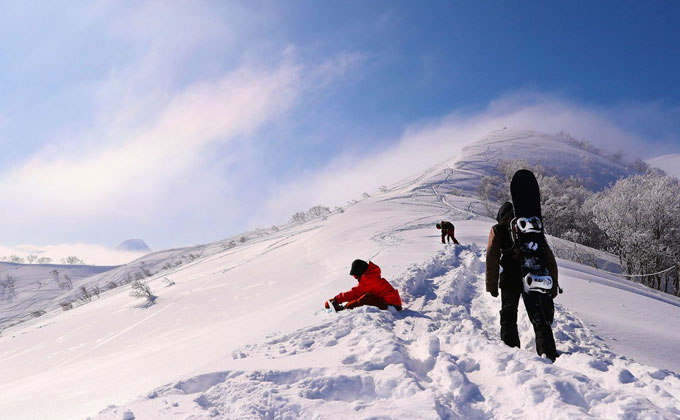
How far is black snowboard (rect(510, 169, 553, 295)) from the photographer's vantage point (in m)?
4.11

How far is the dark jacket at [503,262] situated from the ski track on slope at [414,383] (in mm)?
819

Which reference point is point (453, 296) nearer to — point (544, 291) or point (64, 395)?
point (544, 291)

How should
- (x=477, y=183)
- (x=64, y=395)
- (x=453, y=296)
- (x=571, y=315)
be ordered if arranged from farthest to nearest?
(x=477, y=183) → (x=453, y=296) → (x=571, y=315) → (x=64, y=395)

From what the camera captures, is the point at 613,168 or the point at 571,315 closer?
the point at 571,315

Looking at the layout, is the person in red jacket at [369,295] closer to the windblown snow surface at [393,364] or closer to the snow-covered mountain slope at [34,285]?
the windblown snow surface at [393,364]

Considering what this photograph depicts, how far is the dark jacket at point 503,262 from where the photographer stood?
4582 mm

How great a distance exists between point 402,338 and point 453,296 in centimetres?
261

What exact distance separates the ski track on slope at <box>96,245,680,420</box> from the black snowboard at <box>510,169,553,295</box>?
0.90m

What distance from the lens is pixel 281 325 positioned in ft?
18.3

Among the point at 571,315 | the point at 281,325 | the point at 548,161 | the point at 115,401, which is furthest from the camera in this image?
the point at 548,161

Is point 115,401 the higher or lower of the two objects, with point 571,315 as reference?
higher

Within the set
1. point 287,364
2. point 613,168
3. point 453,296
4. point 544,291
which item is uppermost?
point 287,364

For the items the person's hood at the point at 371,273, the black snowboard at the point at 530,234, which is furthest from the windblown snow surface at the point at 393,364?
the black snowboard at the point at 530,234

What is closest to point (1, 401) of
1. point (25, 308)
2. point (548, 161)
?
point (25, 308)
